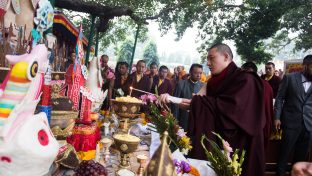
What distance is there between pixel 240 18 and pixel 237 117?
9.32 meters

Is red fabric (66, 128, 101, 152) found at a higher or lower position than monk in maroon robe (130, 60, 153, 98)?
lower

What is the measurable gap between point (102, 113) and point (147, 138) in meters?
0.67

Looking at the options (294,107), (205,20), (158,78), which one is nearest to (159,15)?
(205,20)

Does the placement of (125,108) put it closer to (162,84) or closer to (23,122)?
(23,122)

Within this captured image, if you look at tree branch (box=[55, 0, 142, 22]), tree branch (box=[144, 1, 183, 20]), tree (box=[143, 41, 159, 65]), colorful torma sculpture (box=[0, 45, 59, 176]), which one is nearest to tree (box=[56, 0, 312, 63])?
tree branch (box=[144, 1, 183, 20])

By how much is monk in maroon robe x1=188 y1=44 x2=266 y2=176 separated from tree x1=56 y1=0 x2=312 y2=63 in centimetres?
646

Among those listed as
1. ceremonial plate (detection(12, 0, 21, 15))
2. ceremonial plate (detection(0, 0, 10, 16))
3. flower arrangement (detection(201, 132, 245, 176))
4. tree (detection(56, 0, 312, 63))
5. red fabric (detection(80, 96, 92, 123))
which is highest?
tree (detection(56, 0, 312, 63))

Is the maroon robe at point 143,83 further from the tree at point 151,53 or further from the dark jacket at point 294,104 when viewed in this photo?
the tree at point 151,53

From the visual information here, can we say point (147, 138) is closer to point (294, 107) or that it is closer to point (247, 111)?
point (247, 111)

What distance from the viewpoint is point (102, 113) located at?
10.6 ft

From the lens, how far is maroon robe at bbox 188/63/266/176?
245 cm

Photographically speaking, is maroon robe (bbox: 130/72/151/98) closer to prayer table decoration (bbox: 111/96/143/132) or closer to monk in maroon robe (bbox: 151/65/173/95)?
monk in maroon robe (bbox: 151/65/173/95)

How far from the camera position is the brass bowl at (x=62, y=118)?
1.60 m

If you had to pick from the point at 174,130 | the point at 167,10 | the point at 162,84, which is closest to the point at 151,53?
the point at 167,10
